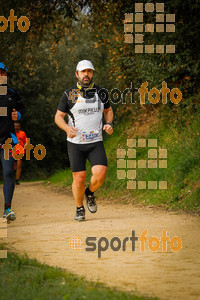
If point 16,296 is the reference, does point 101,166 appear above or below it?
above

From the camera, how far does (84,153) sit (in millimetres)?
8312

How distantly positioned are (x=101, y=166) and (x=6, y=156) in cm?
150

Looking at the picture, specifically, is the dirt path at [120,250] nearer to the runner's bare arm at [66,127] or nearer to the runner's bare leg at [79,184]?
the runner's bare leg at [79,184]

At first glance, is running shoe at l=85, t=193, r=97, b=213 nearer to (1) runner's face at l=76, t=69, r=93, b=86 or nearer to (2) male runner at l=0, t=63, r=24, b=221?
(2) male runner at l=0, t=63, r=24, b=221

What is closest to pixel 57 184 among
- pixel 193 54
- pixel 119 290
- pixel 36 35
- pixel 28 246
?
pixel 36 35

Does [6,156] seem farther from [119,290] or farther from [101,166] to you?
[119,290]

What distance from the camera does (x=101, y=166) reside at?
8.22 metres
